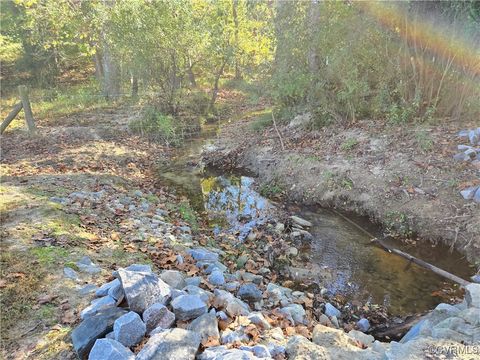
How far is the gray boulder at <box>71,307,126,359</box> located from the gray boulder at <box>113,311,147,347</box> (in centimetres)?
11

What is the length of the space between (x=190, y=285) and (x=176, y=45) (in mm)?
10418

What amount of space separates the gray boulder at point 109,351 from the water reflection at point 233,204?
3.78 metres

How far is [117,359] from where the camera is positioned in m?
2.43

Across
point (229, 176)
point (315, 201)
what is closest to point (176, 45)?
point (229, 176)

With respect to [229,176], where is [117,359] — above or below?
above

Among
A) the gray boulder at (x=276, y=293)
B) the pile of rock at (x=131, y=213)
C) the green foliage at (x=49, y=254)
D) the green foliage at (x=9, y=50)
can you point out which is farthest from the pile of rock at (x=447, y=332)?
the green foliage at (x=9, y=50)

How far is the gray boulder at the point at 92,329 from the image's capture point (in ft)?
8.61

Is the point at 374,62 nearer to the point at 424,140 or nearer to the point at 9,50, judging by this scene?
the point at 424,140

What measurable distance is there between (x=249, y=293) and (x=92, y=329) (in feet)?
6.12

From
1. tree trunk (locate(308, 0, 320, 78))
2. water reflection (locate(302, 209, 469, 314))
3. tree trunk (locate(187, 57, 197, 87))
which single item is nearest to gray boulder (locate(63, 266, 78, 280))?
water reflection (locate(302, 209, 469, 314))

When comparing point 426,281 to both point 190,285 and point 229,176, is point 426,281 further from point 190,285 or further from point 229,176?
point 229,176

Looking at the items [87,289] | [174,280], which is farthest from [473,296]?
[87,289]

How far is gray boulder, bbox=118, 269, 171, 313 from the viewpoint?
2945 mm

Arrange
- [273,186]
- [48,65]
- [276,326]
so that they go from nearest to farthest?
[276,326], [273,186], [48,65]
